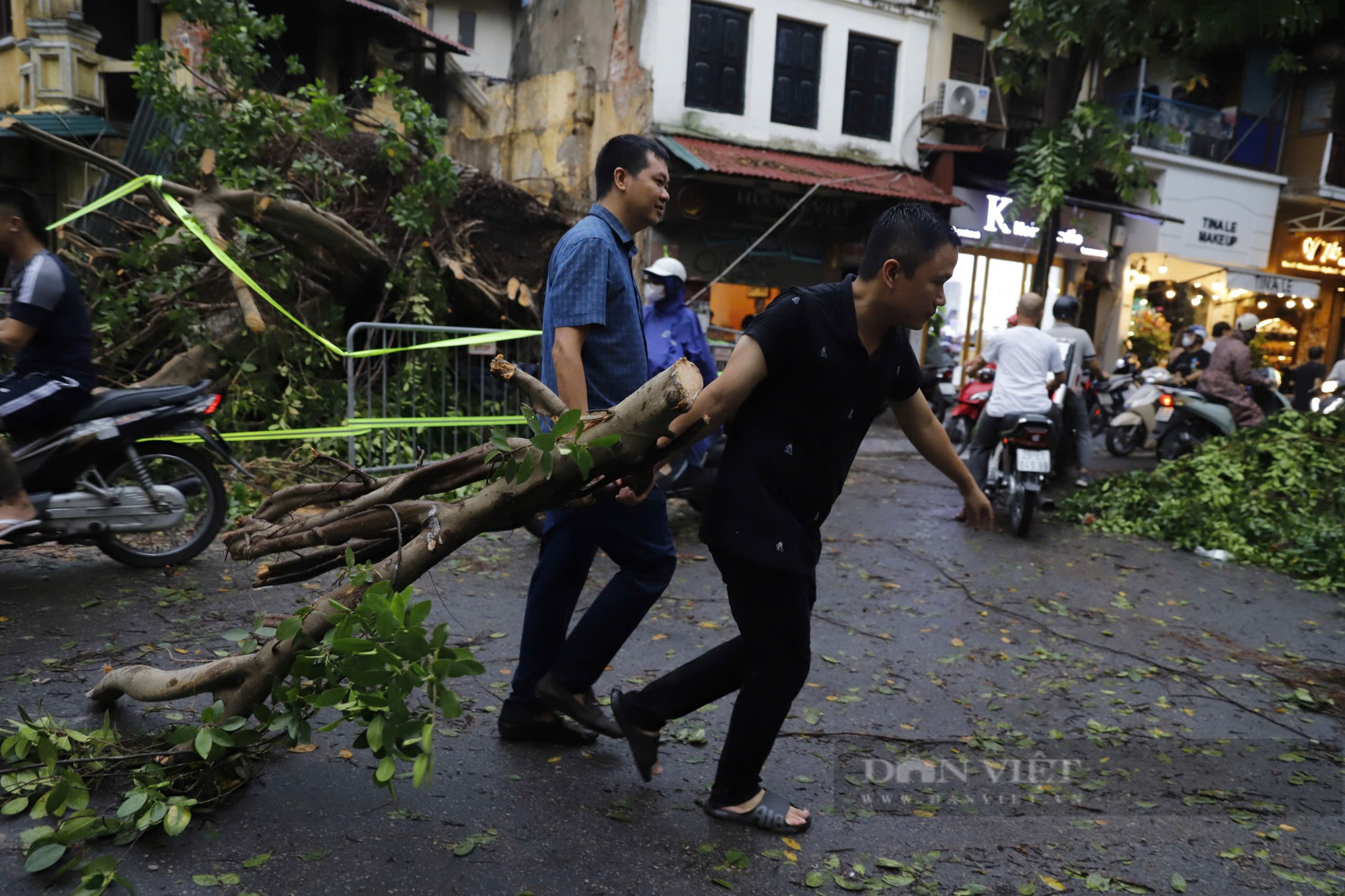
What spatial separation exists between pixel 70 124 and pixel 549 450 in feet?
48.9

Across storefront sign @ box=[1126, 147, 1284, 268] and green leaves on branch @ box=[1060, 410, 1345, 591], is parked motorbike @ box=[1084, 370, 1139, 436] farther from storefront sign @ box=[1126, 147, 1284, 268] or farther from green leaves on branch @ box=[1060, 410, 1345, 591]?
Result: storefront sign @ box=[1126, 147, 1284, 268]

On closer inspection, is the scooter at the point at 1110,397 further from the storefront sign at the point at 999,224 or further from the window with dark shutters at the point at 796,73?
the window with dark shutters at the point at 796,73

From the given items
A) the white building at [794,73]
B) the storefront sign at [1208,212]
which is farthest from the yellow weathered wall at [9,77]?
the storefront sign at [1208,212]

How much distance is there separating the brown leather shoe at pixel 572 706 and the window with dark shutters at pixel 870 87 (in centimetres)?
1665

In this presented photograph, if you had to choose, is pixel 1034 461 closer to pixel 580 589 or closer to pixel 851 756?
pixel 851 756

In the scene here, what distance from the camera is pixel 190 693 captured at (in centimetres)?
291

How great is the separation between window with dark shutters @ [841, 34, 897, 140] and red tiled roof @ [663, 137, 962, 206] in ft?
2.45

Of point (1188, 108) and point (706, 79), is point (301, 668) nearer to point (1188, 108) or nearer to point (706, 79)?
point (706, 79)

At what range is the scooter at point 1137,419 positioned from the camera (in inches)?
490

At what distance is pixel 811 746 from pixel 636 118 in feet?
47.8

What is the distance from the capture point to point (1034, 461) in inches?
295

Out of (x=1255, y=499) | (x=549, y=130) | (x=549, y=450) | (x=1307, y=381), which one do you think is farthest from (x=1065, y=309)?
(x=549, y=130)

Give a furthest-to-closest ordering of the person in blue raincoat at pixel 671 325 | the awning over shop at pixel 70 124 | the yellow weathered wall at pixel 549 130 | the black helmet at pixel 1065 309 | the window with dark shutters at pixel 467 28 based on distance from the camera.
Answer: the window with dark shutters at pixel 467 28
the yellow weathered wall at pixel 549 130
the awning over shop at pixel 70 124
the black helmet at pixel 1065 309
the person in blue raincoat at pixel 671 325

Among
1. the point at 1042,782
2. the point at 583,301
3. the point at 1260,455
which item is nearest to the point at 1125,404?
the point at 1260,455
